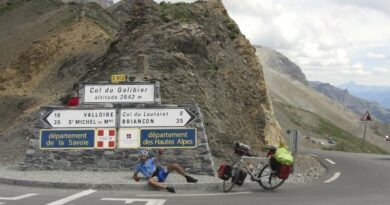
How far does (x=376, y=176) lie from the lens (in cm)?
1897

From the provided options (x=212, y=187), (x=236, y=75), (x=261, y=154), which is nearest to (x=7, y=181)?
(x=212, y=187)

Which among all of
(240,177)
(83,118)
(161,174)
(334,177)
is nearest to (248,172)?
(240,177)

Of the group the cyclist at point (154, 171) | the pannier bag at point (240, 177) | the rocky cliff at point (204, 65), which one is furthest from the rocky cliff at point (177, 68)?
the pannier bag at point (240, 177)

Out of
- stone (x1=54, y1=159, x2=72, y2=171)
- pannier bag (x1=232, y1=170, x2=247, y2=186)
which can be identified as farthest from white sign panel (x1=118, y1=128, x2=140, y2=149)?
pannier bag (x1=232, y1=170, x2=247, y2=186)

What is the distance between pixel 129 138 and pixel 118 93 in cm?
165

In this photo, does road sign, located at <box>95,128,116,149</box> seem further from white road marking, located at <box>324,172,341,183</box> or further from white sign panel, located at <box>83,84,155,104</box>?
white road marking, located at <box>324,172,341,183</box>

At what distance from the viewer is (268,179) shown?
579 inches

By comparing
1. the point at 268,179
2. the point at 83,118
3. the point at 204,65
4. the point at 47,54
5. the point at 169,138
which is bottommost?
the point at 268,179

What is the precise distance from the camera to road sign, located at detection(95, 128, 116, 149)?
17.0 metres

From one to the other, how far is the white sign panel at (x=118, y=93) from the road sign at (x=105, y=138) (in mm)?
1115

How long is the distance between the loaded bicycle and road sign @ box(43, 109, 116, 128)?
4.64m

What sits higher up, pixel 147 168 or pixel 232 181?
pixel 147 168

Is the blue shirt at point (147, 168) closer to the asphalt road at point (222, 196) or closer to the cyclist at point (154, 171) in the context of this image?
the cyclist at point (154, 171)

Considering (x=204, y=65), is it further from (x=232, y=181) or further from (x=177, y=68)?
(x=232, y=181)
